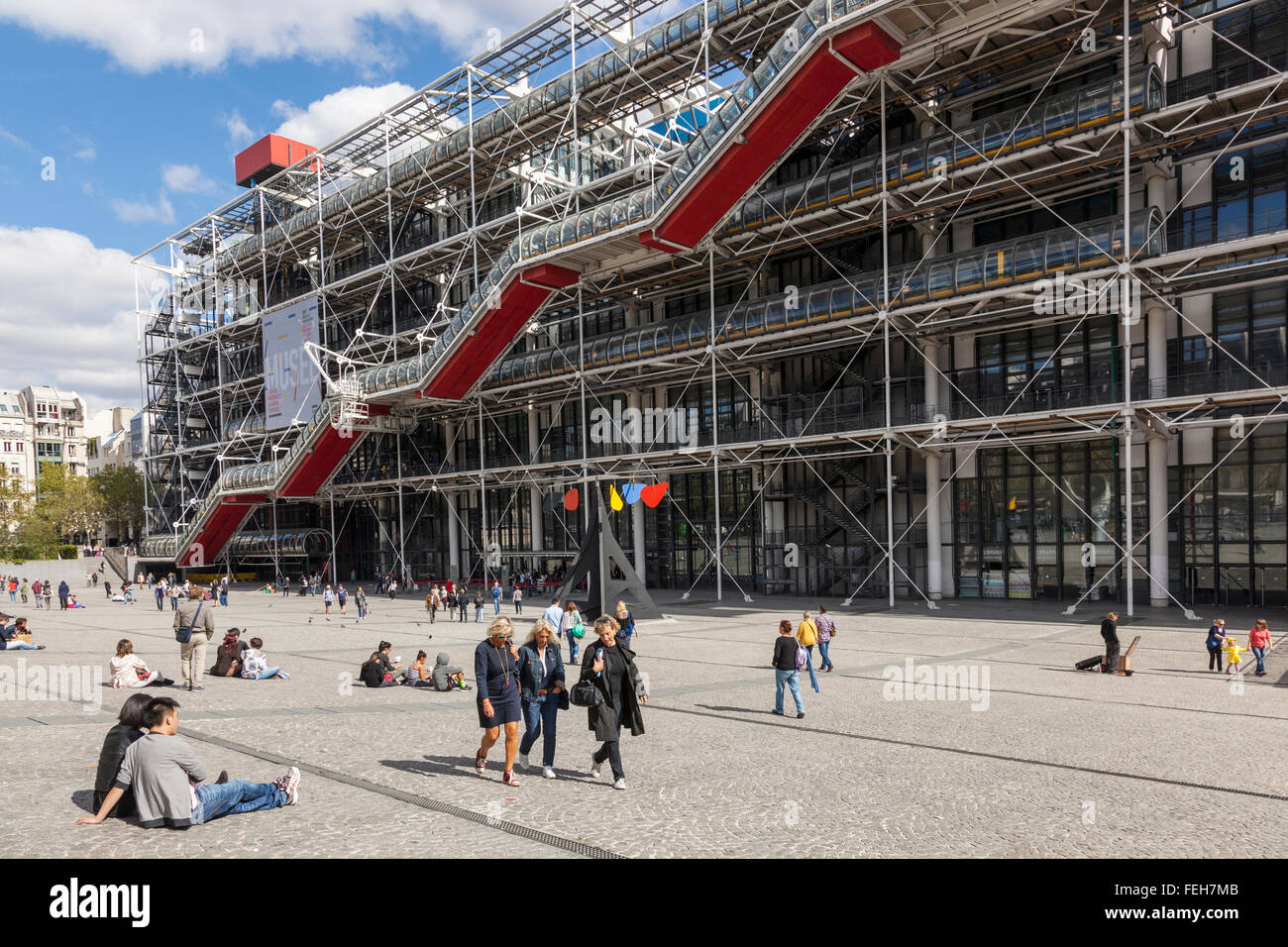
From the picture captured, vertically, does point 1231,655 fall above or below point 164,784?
below

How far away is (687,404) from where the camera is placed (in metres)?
35.2

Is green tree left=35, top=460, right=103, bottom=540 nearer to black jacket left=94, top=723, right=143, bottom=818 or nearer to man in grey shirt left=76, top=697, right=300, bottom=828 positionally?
black jacket left=94, top=723, right=143, bottom=818

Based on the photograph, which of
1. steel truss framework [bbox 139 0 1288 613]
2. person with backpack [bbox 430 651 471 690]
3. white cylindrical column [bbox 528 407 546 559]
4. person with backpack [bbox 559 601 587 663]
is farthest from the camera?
white cylindrical column [bbox 528 407 546 559]

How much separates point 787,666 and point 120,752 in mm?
7072

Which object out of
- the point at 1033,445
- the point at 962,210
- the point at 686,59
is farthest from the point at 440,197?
the point at 1033,445

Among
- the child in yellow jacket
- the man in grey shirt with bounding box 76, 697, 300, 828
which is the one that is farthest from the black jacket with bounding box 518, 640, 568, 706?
the child in yellow jacket

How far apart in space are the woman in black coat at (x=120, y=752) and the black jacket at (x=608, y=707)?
3.37 metres

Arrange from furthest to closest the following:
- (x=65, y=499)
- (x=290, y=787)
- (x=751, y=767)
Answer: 1. (x=65, y=499)
2. (x=751, y=767)
3. (x=290, y=787)

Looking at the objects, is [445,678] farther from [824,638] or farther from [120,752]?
[120,752]

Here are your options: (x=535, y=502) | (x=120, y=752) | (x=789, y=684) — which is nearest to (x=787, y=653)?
(x=789, y=684)

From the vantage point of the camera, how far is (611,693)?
25.3 feet

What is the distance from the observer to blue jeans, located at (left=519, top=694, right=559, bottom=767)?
7.94 meters

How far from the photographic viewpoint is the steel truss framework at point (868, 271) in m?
22.1

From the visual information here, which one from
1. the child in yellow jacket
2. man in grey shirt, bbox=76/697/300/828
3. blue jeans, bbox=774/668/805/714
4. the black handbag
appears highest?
the black handbag
